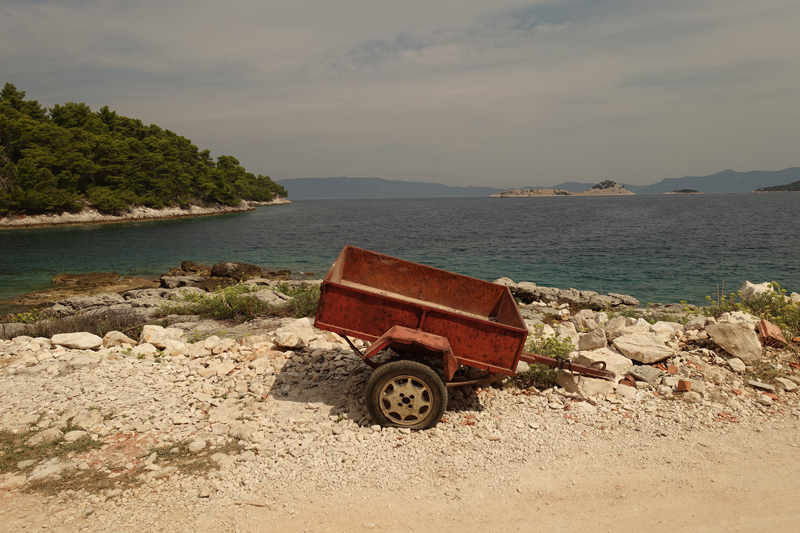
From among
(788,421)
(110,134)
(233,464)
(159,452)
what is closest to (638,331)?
(788,421)

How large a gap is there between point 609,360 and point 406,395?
3.11 m

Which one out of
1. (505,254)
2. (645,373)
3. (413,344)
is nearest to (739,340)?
(645,373)

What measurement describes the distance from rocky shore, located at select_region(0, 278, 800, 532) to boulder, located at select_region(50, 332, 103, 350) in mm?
24

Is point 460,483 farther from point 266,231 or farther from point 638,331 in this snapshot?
point 266,231

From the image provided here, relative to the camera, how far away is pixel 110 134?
230 feet

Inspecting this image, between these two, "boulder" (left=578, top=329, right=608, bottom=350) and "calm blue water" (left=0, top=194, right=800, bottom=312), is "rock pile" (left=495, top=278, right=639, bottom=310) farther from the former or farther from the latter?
"boulder" (left=578, top=329, right=608, bottom=350)

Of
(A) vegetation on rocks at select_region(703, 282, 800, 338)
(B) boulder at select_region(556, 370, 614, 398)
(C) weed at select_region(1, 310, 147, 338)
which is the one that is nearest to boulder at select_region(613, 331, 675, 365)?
(B) boulder at select_region(556, 370, 614, 398)

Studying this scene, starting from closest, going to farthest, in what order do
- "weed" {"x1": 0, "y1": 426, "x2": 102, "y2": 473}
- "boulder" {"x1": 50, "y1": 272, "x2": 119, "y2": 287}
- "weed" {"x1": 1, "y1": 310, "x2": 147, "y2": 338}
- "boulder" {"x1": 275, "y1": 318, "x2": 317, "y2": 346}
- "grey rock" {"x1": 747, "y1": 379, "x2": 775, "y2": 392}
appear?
1. "weed" {"x1": 0, "y1": 426, "x2": 102, "y2": 473}
2. "grey rock" {"x1": 747, "y1": 379, "x2": 775, "y2": 392}
3. "boulder" {"x1": 275, "y1": 318, "x2": 317, "y2": 346}
4. "weed" {"x1": 1, "y1": 310, "x2": 147, "y2": 338}
5. "boulder" {"x1": 50, "y1": 272, "x2": 119, "y2": 287}

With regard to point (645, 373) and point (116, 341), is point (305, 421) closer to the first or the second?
point (116, 341)

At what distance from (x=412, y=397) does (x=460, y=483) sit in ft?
3.56

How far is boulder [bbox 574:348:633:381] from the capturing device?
587cm

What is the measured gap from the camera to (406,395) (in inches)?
187

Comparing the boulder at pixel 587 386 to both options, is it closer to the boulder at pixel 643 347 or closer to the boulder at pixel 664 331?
the boulder at pixel 643 347

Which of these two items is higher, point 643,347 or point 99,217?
point 99,217
